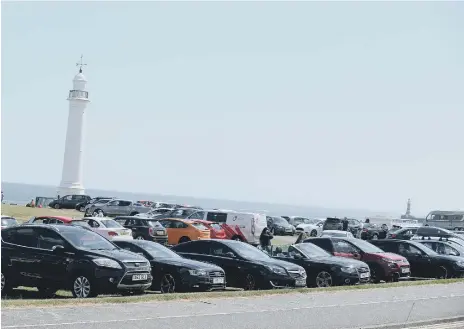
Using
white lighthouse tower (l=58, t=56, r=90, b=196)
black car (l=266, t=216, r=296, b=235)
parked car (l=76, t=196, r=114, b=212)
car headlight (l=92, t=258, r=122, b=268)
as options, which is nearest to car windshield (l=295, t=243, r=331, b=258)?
car headlight (l=92, t=258, r=122, b=268)

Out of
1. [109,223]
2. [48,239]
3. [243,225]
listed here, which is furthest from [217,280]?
[243,225]

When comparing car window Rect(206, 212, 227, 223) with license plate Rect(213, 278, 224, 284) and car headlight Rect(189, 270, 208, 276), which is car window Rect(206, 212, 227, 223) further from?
car headlight Rect(189, 270, 208, 276)

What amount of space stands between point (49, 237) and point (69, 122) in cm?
5533

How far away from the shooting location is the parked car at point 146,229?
3309 centimetres

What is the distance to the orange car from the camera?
1352 inches

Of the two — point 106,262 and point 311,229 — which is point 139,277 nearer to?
point 106,262

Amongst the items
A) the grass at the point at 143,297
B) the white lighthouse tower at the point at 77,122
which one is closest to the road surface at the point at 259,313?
the grass at the point at 143,297

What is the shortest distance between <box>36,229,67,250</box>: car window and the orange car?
17.8 meters

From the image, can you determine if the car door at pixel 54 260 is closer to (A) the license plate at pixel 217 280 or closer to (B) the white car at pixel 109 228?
(A) the license plate at pixel 217 280

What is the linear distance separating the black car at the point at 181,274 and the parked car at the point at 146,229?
1463cm

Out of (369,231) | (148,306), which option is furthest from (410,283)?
(369,231)

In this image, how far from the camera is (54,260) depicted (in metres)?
16.0

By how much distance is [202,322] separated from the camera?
13164 mm

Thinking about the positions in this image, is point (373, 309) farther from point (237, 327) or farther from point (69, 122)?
point (69, 122)
